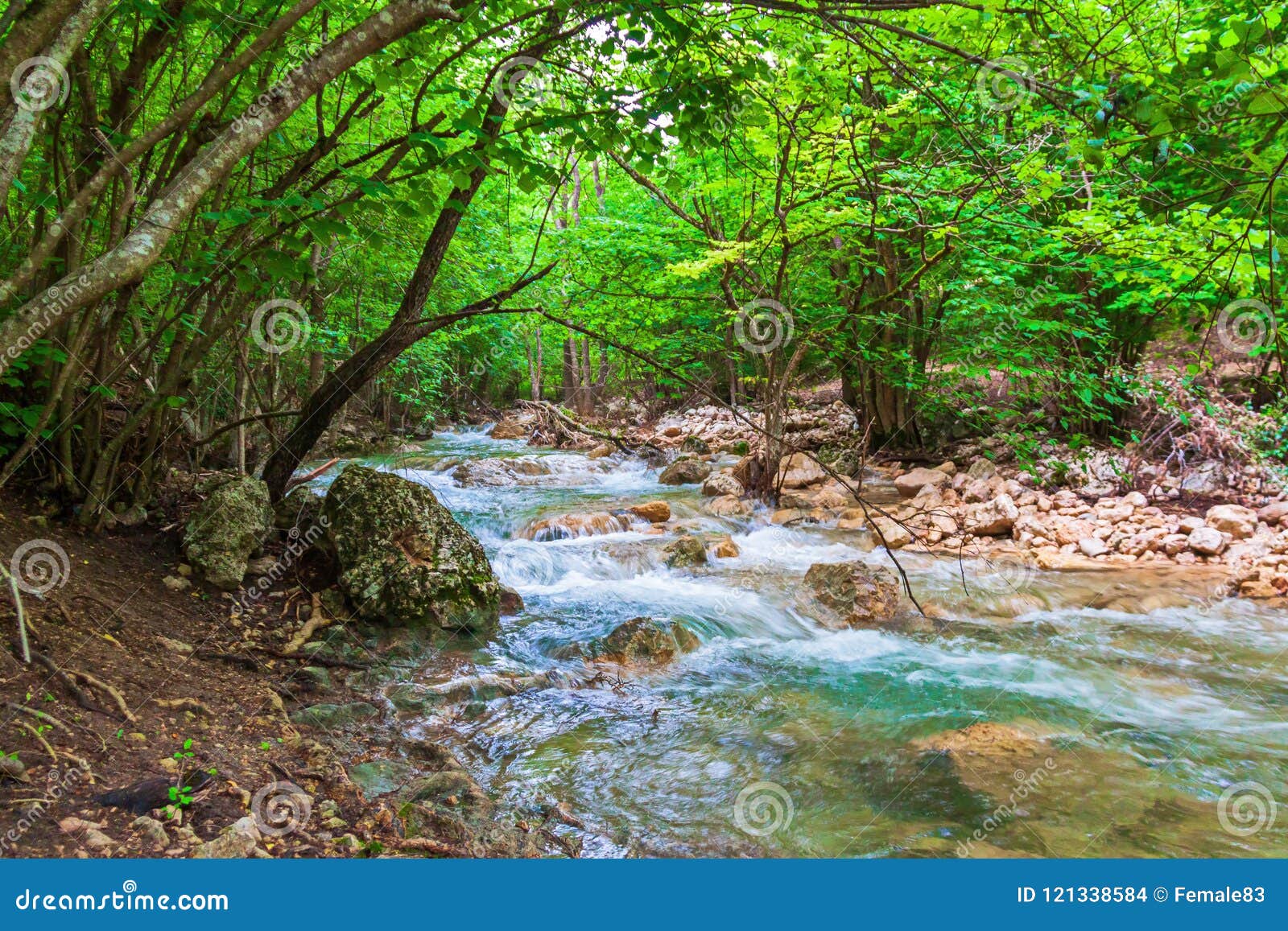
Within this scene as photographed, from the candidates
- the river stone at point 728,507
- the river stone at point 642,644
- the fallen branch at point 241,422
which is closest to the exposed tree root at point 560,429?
the river stone at point 728,507

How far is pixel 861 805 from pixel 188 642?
154 inches

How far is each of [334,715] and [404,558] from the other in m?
1.70

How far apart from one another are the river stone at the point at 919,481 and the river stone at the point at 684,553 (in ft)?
14.0

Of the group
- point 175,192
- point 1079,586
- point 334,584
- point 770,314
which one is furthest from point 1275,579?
point 175,192

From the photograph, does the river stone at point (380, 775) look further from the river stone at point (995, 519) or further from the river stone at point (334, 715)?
the river stone at point (995, 519)

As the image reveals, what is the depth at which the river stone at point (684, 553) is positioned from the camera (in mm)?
7957

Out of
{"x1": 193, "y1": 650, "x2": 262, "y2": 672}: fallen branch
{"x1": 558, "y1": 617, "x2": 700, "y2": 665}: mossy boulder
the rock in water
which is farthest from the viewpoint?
{"x1": 558, "y1": 617, "x2": 700, "y2": 665}: mossy boulder

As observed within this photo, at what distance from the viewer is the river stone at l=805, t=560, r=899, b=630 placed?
257 inches

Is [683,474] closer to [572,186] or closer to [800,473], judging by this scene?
[800,473]

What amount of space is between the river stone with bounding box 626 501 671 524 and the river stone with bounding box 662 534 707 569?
1.25 m

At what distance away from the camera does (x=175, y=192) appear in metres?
2.46

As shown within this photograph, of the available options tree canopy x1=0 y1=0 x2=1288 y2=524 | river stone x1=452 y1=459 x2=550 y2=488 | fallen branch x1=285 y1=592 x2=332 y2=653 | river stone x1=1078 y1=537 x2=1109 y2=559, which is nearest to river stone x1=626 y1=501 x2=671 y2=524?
tree canopy x1=0 y1=0 x2=1288 y2=524

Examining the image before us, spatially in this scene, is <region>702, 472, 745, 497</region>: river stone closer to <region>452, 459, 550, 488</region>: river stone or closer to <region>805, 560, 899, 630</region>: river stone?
<region>452, 459, 550, 488</region>: river stone

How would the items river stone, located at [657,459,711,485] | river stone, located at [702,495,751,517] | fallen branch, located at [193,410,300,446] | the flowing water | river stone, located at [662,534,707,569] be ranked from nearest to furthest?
the flowing water
fallen branch, located at [193,410,300,446]
river stone, located at [662,534,707,569]
river stone, located at [702,495,751,517]
river stone, located at [657,459,711,485]
